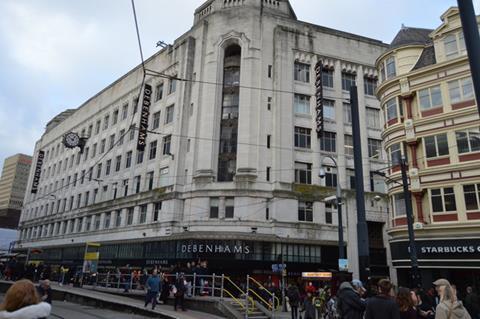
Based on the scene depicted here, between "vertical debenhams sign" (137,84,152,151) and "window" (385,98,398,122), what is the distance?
79.1ft

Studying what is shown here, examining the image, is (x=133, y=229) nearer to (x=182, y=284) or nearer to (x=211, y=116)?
(x=211, y=116)

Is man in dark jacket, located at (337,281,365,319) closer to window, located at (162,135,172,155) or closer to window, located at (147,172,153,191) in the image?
window, located at (162,135,172,155)

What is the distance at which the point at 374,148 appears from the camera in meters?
40.5

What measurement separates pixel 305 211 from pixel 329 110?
36.5 feet

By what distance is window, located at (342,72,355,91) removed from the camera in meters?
41.2

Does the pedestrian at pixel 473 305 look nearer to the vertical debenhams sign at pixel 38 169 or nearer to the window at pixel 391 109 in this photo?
the window at pixel 391 109

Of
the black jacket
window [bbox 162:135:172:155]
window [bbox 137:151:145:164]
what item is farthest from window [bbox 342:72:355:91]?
the black jacket

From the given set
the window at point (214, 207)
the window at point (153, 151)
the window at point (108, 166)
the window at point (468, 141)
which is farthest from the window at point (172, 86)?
the window at point (468, 141)

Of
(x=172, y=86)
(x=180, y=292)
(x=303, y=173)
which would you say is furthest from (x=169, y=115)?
(x=180, y=292)

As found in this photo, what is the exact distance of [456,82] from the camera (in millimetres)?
24812

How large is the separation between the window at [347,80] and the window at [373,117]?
3.21 m

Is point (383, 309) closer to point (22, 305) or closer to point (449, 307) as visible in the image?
point (449, 307)

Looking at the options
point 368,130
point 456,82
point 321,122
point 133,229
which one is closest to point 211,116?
point 321,122

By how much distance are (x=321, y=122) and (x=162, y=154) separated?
1629 cm
